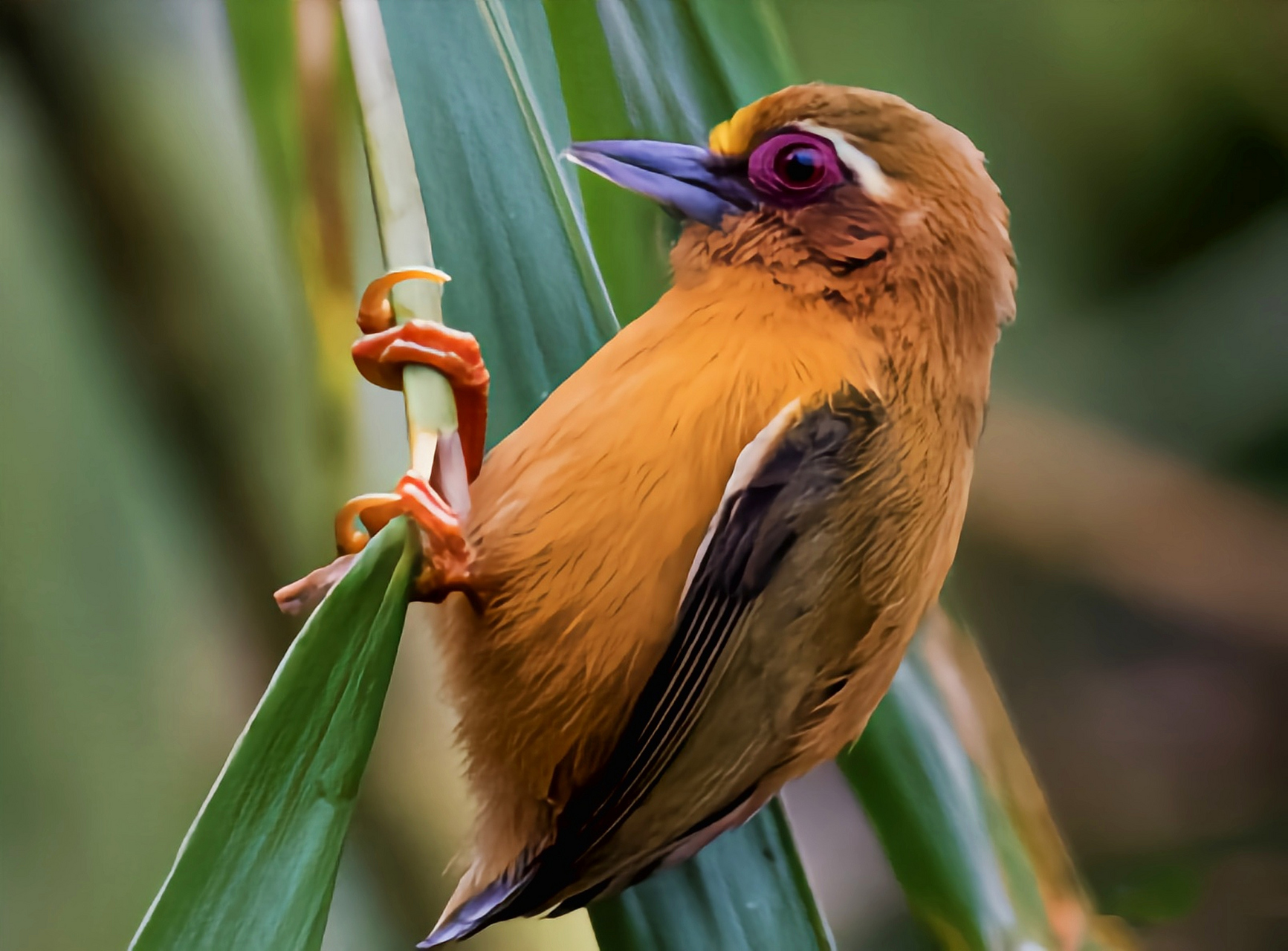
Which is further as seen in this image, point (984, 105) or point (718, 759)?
point (984, 105)

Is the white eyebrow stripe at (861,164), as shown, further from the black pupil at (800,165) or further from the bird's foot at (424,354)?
the bird's foot at (424,354)

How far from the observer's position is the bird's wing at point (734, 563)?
0.54 m

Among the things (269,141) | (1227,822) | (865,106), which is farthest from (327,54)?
(1227,822)

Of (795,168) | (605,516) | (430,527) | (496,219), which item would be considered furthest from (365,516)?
(795,168)

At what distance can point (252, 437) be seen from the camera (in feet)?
2.56

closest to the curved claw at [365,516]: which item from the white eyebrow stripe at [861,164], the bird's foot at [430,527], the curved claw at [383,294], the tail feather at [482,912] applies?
the bird's foot at [430,527]

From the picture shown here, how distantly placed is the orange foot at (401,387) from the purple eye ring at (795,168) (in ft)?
0.78

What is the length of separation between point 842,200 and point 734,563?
10.6 inches

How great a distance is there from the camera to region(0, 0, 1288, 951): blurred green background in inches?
27.2

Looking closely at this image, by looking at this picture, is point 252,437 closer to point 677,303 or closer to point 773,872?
point 677,303

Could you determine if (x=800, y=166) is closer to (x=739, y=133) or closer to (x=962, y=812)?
(x=739, y=133)

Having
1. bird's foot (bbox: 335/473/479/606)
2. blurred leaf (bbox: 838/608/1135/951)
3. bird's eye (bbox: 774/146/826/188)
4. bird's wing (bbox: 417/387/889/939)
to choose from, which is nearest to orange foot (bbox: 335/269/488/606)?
bird's foot (bbox: 335/473/479/606)

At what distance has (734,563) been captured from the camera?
0.54 m

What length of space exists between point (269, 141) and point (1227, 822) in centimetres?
107
